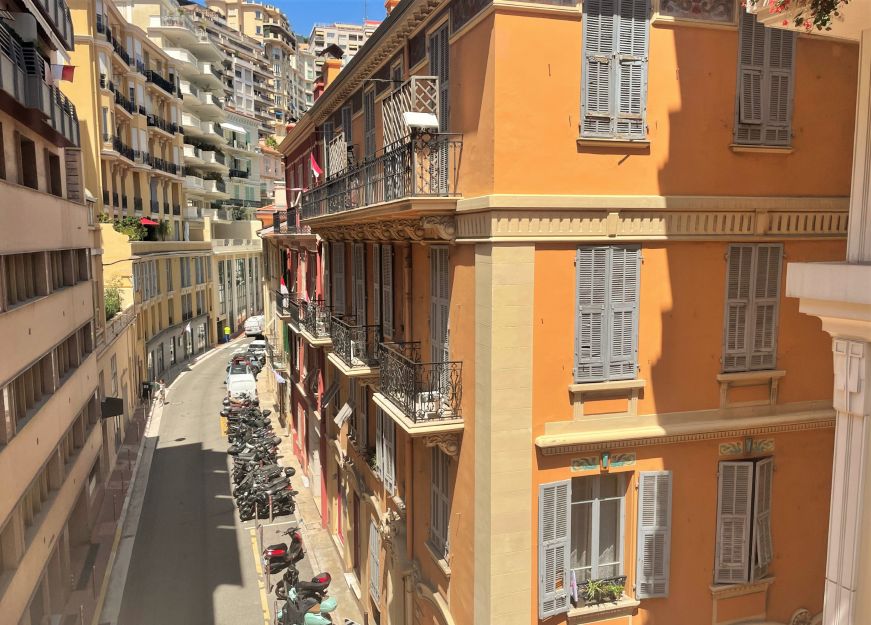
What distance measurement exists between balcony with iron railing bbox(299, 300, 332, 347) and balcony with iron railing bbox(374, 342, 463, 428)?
8297 mm

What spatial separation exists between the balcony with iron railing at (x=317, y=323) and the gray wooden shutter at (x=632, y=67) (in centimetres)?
1170

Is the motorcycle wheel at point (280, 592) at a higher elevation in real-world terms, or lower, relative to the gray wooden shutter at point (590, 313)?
lower

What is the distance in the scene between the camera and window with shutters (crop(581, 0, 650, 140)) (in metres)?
9.88

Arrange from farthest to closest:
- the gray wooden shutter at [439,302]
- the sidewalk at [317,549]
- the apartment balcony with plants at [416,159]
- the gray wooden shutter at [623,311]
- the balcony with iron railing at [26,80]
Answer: the sidewalk at [317,549]
the balcony with iron railing at [26,80]
the gray wooden shutter at [439,302]
the apartment balcony with plants at [416,159]
the gray wooden shutter at [623,311]

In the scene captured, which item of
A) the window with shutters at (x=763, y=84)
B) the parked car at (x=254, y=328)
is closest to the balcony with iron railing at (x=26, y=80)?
the window with shutters at (x=763, y=84)

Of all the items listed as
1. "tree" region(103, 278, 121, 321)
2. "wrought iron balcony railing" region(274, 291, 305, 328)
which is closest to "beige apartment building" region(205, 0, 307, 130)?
"tree" region(103, 278, 121, 321)

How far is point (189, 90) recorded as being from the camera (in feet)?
204

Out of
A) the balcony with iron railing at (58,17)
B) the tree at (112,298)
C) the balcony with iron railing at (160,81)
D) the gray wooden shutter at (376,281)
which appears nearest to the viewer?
the gray wooden shutter at (376,281)

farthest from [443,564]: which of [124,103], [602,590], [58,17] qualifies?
[124,103]

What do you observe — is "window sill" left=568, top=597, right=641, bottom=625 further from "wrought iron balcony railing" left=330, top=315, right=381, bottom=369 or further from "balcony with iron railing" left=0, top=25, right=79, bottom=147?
"balcony with iron railing" left=0, top=25, right=79, bottom=147

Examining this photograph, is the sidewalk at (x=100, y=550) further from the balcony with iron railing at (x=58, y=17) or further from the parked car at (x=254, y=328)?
the parked car at (x=254, y=328)

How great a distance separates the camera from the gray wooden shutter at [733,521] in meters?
11.1

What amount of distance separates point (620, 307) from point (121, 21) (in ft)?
159

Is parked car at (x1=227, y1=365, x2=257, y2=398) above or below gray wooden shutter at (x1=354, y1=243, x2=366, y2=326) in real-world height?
below
